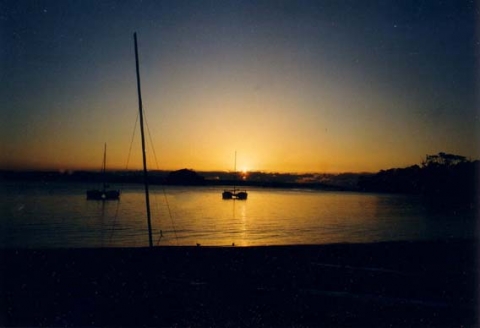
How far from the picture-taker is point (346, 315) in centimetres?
725

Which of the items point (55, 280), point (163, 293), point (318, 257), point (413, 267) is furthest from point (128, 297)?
point (413, 267)

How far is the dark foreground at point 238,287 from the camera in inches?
279

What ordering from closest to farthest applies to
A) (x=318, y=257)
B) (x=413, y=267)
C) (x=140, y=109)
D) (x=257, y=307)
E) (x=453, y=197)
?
1. (x=257, y=307)
2. (x=413, y=267)
3. (x=318, y=257)
4. (x=140, y=109)
5. (x=453, y=197)

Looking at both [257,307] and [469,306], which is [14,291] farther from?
[469,306]

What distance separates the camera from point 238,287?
910 centimetres

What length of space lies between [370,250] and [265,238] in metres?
31.8

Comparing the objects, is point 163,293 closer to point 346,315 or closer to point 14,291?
point 14,291

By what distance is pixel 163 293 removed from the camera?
8.39m

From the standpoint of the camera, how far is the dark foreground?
710 cm

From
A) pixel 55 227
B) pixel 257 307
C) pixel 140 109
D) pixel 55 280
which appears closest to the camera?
pixel 257 307

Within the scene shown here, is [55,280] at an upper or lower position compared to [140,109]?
lower

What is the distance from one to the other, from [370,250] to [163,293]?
7.71 meters

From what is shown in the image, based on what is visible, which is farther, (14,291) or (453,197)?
(453,197)

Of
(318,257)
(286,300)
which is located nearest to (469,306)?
(286,300)
